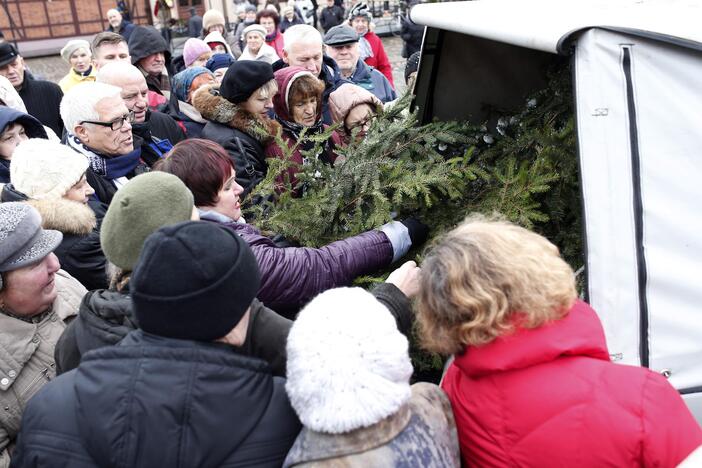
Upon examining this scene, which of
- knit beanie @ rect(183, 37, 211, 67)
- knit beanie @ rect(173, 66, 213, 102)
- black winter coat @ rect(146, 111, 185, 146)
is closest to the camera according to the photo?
black winter coat @ rect(146, 111, 185, 146)

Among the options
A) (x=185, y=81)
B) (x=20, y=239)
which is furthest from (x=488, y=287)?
(x=185, y=81)

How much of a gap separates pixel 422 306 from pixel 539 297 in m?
0.31

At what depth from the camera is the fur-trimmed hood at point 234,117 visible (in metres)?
3.58

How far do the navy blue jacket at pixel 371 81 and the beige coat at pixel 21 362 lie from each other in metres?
4.54

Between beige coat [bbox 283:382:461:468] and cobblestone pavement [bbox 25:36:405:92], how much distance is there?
11.7m

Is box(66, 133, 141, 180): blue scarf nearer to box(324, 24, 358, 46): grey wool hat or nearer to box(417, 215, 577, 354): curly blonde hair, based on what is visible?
box(417, 215, 577, 354): curly blonde hair

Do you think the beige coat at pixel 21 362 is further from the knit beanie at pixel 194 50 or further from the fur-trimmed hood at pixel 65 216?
the knit beanie at pixel 194 50

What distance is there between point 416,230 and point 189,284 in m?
1.33

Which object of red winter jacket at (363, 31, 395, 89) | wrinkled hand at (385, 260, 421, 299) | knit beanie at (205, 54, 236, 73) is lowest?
red winter jacket at (363, 31, 395, 89)

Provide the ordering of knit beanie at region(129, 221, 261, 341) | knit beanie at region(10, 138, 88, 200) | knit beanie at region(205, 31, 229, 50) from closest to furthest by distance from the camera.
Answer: knit beanie at region(129, 221, 261, 341) < knit beanie at region(10, 138, 88, 200) < knit beanie at region(205, 31, 229, 50)

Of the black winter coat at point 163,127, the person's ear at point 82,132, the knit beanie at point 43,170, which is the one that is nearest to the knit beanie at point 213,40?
the black winter coat at point 163,127

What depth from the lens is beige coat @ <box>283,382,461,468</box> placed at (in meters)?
1.29

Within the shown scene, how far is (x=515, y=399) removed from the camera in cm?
146

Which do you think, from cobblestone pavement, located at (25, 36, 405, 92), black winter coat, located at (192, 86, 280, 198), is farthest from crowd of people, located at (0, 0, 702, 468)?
cobblestone pavement, located at (25, 36, 405, 92)
